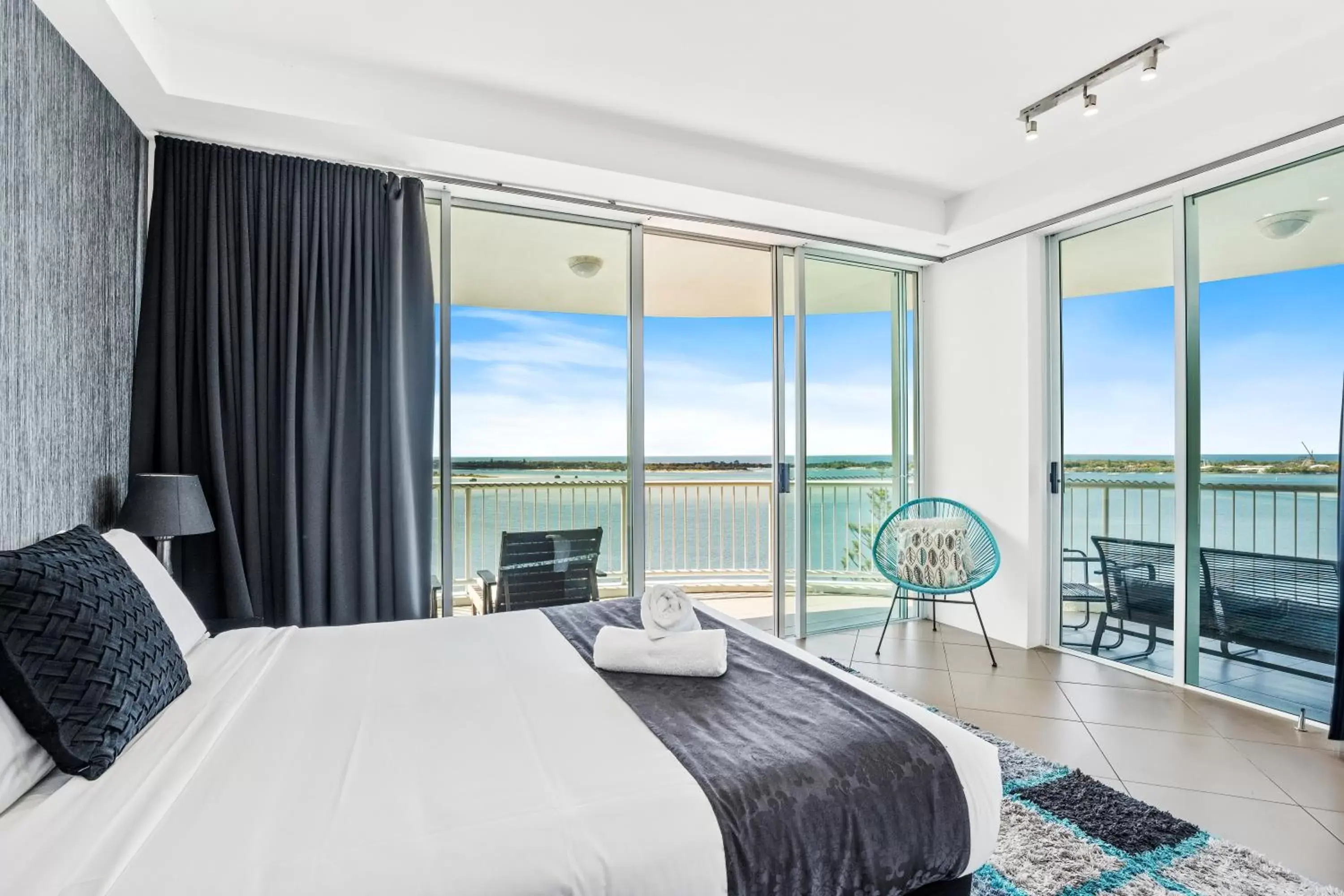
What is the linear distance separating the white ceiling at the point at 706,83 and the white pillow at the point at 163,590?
61.1 inches

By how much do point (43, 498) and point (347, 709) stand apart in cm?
123

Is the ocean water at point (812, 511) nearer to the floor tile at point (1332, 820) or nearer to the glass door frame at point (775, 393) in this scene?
the glass door frame at point (775, 393)

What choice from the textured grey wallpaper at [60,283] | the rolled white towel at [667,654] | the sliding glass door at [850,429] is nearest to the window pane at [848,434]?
the sliding glass door at [850,429]

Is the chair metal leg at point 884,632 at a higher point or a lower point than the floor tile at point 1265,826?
higher

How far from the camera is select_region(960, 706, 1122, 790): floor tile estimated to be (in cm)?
243

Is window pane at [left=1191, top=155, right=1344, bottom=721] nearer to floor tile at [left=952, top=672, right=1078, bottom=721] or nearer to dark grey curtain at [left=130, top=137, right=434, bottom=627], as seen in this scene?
floor tile at [left=952, top=672, right=1078, bottom=721]

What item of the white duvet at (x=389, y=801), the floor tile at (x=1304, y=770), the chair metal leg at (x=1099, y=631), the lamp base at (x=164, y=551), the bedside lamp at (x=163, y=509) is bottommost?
the floor tile at (x=1304, y=770)

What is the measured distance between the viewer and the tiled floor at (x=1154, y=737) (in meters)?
2.05

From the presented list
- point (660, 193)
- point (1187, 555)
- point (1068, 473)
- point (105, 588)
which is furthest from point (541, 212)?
point (1187, 555)

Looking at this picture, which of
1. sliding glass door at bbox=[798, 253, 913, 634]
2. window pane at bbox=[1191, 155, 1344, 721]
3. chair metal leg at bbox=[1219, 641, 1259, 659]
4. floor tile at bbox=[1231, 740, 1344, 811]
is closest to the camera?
floor tile at bbox=[1231, 740, 1344, 811]

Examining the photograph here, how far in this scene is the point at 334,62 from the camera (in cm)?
250

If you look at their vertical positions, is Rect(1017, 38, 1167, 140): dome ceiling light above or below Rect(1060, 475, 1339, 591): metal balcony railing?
above

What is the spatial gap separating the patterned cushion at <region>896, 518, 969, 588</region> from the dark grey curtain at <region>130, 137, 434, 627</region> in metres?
2.73

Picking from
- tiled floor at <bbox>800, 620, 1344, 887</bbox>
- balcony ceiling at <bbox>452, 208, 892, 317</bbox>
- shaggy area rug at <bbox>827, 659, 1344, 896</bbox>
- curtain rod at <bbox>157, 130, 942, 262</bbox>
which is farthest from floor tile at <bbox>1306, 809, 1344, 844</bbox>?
curtain rod at <bbox>157, 130, 942, 262</bbox>
